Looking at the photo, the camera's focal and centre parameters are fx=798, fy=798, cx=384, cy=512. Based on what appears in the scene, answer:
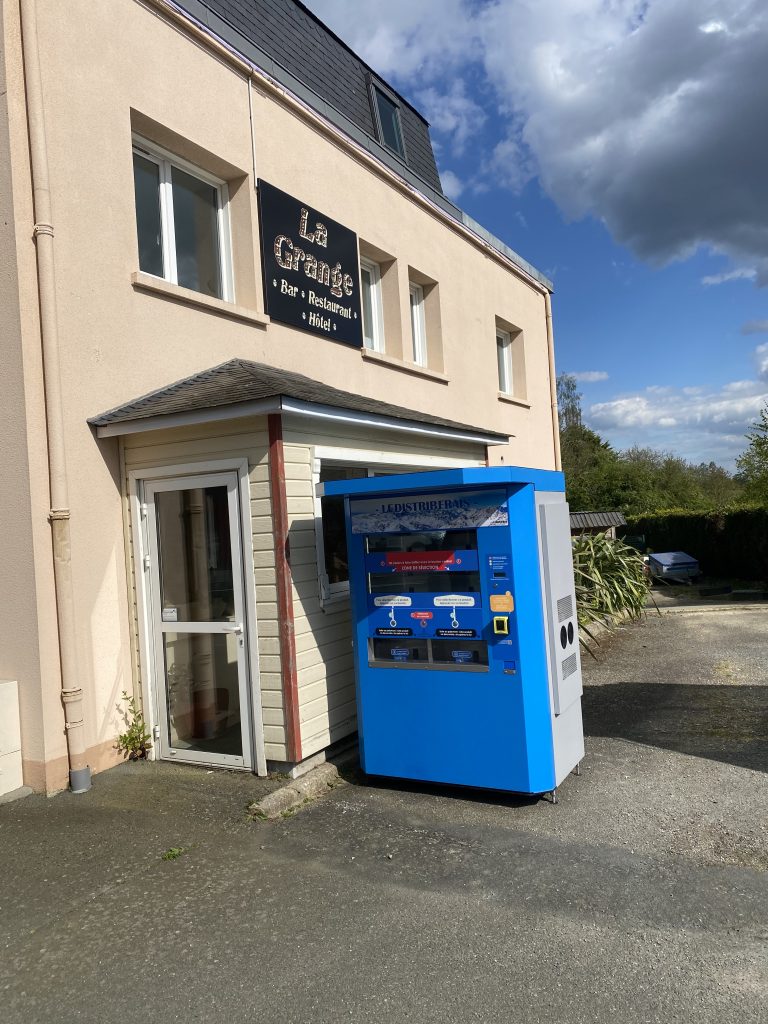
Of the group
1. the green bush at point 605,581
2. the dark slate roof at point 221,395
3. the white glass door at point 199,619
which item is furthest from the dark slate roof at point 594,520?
the white glass door at point 199,619

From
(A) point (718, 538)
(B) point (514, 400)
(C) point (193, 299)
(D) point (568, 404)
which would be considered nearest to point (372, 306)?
(B) point (514, 400)

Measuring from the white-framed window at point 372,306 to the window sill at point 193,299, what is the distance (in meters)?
3.01

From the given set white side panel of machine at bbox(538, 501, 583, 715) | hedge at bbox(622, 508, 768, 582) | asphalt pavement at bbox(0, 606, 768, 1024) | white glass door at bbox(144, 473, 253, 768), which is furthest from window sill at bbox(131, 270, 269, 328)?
hedge at bbox(622, 508, 768, 582)

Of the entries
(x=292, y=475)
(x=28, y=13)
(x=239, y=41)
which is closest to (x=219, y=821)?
(x=292, y=475)

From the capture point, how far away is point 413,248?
11266mm

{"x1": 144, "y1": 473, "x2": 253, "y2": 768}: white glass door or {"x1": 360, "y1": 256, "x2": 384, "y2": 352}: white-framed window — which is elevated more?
{"x1": 360, "y1": 256, "x2": 384, "y2": 352}: white-framed window

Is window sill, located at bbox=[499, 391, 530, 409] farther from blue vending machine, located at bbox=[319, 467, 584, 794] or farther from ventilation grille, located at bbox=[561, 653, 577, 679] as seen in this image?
ventilation grille, located at bbox=[561, 653, 577, 679]

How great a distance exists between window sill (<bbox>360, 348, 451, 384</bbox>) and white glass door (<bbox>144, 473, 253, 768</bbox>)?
176 inches

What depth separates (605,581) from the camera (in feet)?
41.2

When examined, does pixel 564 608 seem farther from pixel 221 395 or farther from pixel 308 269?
pixel 308 269

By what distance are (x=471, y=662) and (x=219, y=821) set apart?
184cm

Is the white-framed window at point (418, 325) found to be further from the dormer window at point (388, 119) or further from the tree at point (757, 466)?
the tree at point (757, 466)

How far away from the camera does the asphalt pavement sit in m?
3.04

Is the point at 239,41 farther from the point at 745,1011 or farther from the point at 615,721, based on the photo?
the point at 745,1011
